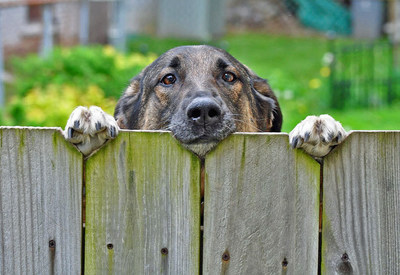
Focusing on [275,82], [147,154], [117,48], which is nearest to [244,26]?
[117,48]

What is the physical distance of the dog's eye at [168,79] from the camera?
5000 mm

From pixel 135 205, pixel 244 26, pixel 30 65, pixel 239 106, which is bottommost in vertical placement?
pixel 135 205

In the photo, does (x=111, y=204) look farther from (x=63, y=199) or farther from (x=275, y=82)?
(x=275, y=82)

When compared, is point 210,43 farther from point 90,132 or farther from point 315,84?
point 90,132

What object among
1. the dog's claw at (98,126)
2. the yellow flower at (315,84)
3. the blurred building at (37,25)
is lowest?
the dog's claw at (98,126)

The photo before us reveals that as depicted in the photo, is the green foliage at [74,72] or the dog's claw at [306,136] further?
the green foliage at [74,72]

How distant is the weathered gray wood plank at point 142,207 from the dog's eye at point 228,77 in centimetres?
194

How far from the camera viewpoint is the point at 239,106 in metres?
5.01

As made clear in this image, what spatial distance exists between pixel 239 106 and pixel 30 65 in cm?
682

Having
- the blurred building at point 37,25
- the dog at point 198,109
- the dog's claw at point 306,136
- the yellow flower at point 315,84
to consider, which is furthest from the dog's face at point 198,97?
the yellow flower at point 315,84

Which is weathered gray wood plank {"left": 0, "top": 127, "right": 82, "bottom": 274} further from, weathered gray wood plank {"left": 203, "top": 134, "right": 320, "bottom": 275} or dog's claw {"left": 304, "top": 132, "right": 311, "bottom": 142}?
dog's claw {"left": 304, "top": 132, "right": 311, "bottom": 142}

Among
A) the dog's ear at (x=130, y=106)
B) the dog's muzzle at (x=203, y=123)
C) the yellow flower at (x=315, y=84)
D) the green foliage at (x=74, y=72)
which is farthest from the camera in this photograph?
the yellow flower at (x=315, y=84)

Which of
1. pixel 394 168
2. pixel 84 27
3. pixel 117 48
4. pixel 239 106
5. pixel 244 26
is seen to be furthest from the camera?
pixel 244 26

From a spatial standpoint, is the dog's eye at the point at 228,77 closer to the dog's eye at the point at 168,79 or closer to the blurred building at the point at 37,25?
the dog's eye at the point at 168,79
